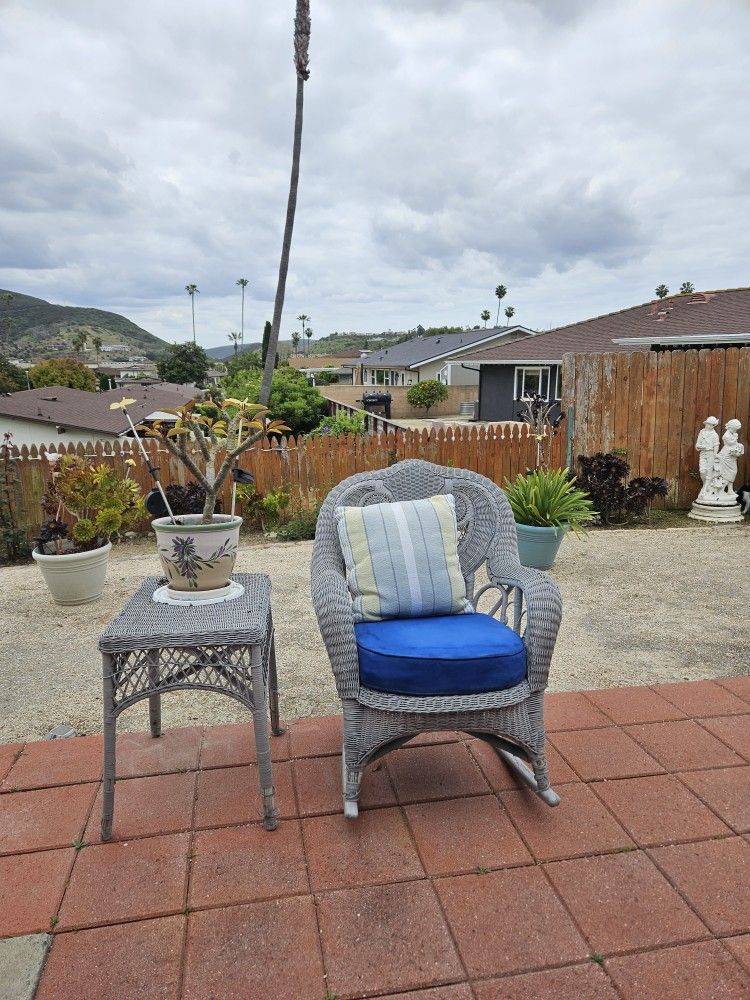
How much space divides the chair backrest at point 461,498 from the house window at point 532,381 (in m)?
19.5

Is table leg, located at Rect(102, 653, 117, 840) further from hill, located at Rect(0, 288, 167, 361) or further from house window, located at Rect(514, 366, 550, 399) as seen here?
hill, located at Rect(0, 288, 167, 361)

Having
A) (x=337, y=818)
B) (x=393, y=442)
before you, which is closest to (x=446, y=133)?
(x=393, y=442)

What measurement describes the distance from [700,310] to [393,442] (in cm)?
989

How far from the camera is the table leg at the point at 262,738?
1741mm

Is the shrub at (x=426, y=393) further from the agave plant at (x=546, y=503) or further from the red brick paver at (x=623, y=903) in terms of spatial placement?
the red brick paver at (x=623, y=903)

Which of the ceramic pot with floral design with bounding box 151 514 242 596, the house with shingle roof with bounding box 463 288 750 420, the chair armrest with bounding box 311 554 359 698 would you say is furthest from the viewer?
the house with shingle roof with bounding box 463 288 750 420

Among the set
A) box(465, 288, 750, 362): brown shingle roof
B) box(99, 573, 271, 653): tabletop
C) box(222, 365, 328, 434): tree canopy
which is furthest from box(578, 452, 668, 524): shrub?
box(222, 365, 328, 434): tree canopy

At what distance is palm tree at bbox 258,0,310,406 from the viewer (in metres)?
5.96

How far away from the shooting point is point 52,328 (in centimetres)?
8394

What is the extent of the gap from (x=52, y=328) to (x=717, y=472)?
9445 cm

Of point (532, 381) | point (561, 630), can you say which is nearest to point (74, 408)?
point (532, 381)

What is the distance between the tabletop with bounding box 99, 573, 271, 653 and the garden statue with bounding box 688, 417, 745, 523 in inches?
225

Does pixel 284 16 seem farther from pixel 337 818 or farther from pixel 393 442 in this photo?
pixel 337 818

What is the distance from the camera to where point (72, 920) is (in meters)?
1.49
